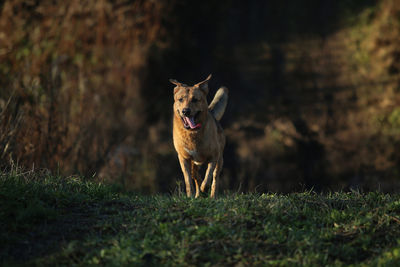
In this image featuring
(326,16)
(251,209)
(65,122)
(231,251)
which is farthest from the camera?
(326,16)

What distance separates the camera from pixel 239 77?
688 inches

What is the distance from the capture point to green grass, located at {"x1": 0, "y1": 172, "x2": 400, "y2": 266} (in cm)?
482

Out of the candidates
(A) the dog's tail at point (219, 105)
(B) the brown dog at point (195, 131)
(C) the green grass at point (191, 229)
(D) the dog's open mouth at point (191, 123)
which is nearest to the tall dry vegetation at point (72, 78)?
(C) the green grass at point (191, 229)

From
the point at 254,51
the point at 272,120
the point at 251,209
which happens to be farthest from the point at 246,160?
the point at 251,209

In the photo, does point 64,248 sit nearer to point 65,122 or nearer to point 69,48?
point 65,122

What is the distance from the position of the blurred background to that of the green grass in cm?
457

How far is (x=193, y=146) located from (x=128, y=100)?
7.95 meters

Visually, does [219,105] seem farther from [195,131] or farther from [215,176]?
[195,131]

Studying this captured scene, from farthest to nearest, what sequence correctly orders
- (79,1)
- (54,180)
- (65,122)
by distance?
1. (79,1)
2. (65,122)
3. (54,180)

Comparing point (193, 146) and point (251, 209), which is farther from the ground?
point (193, 146)

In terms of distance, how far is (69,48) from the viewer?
1420 cm

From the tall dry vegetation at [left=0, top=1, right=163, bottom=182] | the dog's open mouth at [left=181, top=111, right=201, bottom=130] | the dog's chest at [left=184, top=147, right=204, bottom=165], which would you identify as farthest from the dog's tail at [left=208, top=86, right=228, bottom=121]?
the tall dry vegetation at [left=0, top=1, right=163, bottom=182]

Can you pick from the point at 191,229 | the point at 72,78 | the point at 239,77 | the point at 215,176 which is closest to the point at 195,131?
the point at 215,176

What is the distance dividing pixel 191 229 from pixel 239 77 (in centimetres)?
1265
